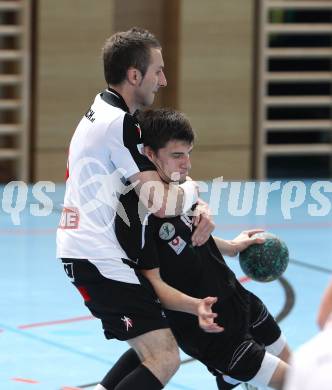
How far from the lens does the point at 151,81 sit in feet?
13.2

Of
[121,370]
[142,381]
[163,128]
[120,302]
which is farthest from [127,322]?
[163,128]

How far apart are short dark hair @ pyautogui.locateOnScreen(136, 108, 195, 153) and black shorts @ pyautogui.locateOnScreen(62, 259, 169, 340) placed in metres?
0.53

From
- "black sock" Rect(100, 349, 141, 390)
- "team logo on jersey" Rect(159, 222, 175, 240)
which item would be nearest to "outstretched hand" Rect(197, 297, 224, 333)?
"team logo on jersey" Rect(159, 222, 175, 240)

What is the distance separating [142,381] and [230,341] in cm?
39

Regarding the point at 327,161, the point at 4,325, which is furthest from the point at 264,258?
the point at 327,161

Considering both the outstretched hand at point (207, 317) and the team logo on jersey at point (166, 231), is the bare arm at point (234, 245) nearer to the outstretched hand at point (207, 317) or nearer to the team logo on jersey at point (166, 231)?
the team logo on jersey at point (166, 231)

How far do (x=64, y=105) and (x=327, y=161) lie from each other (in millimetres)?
3507

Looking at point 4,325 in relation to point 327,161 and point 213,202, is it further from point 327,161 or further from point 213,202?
point 327,161

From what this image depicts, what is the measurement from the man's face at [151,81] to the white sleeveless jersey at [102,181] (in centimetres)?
8

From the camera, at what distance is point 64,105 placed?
11.9 m

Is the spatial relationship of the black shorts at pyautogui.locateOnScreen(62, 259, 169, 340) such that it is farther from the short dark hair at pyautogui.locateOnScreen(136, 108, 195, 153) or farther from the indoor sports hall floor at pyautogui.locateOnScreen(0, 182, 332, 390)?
the indoor sports hall floor at pyautogui.locateOnScreen(0, 182, 332, 390)

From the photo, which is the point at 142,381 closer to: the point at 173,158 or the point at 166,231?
the point at 166,231

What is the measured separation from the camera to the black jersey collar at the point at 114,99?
4020 mm

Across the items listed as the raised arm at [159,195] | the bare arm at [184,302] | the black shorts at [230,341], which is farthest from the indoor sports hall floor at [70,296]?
the raised arm at [159,195]
